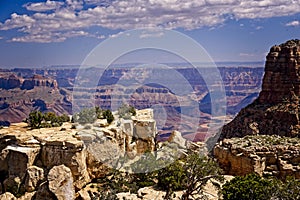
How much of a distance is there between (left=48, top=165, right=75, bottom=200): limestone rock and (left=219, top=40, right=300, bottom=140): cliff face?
45265 millimetres

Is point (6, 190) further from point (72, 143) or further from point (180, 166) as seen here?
point (180, 166)

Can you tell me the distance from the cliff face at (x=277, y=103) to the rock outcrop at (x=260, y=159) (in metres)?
27.2

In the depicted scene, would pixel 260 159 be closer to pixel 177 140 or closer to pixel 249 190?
pixel 177 140

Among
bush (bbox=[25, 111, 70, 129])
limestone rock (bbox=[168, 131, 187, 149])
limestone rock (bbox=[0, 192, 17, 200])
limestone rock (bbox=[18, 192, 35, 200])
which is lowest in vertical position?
limestone rock (bbox=[18, 192, 35, 200])

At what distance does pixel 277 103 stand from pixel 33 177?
57434 mm

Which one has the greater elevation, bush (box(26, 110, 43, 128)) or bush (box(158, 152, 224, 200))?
bush (box(26, 110, 43, 128))

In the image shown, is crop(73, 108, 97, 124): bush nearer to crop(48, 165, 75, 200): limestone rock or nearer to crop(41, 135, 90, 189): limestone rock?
crop(41, 135, 90, 189): limestone rock

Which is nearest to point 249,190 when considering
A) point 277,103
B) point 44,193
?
point 44,193

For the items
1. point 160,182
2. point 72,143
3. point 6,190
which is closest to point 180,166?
point 160,182

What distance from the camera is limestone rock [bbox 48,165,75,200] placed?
29672 mm

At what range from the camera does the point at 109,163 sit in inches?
1409

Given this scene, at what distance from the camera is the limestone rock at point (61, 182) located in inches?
1168

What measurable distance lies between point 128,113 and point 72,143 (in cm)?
1117

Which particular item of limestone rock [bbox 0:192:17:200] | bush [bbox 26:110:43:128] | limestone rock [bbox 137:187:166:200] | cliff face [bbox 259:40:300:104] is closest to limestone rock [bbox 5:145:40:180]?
limestone rock [bbox 0:192:17:200]
